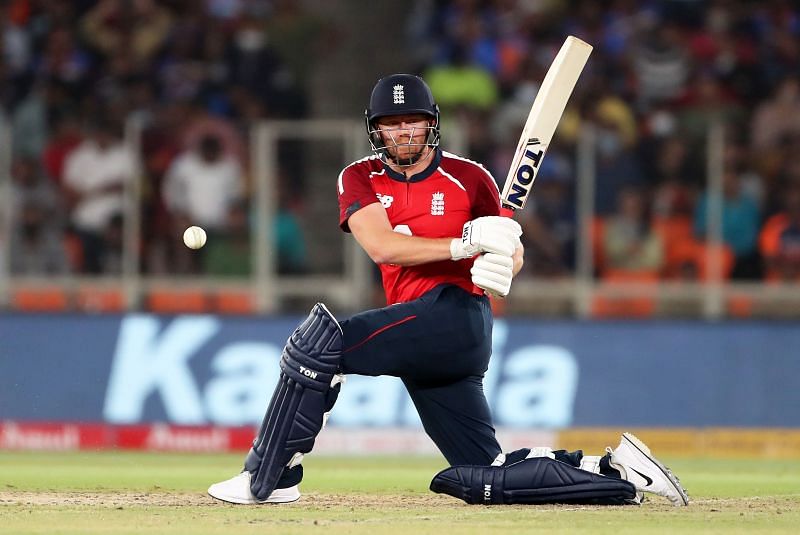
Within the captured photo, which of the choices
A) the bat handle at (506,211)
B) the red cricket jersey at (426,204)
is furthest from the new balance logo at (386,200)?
the bat handle at (506,211)

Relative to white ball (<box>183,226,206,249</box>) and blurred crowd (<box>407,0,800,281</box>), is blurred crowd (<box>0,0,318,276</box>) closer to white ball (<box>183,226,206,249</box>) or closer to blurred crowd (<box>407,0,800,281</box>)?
blurred crowd (<box>407,0,800,281</box>)

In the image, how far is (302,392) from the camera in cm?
574

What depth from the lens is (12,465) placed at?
8.74 meters

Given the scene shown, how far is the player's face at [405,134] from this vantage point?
6020mm

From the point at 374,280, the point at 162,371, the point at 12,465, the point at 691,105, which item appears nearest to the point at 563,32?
the point at 691,105

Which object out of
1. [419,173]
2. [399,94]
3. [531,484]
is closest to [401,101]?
[399,94]

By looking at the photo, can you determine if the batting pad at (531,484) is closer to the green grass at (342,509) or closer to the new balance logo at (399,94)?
the green grass at (342,509)

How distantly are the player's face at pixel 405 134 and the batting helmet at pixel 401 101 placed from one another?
30 millimetres

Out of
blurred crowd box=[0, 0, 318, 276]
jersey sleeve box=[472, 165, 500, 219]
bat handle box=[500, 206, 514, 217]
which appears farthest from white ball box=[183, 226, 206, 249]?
blurred crowd box=[0, 0, 318, 276]

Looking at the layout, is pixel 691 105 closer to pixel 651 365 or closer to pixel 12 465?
pixel 651 365

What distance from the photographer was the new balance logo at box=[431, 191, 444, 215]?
19.8ft

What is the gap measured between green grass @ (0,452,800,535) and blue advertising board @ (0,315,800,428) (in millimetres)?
2318

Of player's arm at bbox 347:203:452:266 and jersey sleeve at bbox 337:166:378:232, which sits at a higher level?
jersey sleeve at bbox 337:166:378:232

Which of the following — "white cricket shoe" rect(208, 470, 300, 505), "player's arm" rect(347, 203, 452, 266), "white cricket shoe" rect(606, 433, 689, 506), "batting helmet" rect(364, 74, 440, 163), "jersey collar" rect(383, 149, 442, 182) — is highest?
→ "batting helmet" rect(364, 74, 440, 163)
